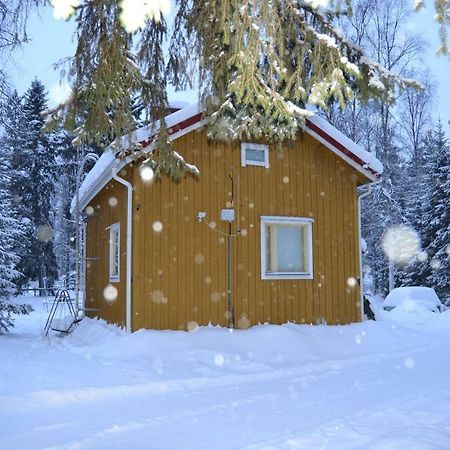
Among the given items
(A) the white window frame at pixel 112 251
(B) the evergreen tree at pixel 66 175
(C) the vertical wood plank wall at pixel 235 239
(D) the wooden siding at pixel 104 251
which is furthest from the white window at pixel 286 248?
(B) the evergreen tree at pixel 66 175

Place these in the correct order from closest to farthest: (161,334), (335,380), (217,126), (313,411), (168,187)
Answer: (313,411)
(217,126)
(335,380)
(161,334)
(168,187)

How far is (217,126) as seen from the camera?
6.53 meters

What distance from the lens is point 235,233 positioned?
10594 mm

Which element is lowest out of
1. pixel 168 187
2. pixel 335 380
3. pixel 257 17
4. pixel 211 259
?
pixel 335 380

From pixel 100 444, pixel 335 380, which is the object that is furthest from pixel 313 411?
pixel 100 444

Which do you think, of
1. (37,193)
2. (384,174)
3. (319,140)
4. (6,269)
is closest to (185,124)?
(319,140)

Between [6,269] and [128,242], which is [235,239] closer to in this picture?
[128,242]

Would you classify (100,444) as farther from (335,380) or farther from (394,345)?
(394,345)

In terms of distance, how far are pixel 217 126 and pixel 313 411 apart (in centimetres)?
347

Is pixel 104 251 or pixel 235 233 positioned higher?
pixel 235 233

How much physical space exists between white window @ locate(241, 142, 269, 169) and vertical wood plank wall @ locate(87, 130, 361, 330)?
105 mm

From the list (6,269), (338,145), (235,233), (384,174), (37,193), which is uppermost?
(37,193)

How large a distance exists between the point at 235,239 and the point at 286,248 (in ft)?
4.10

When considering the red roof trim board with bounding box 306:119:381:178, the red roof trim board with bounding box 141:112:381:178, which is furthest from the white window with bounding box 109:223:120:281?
the red roof trim board with bounding box 306:119:381:178
